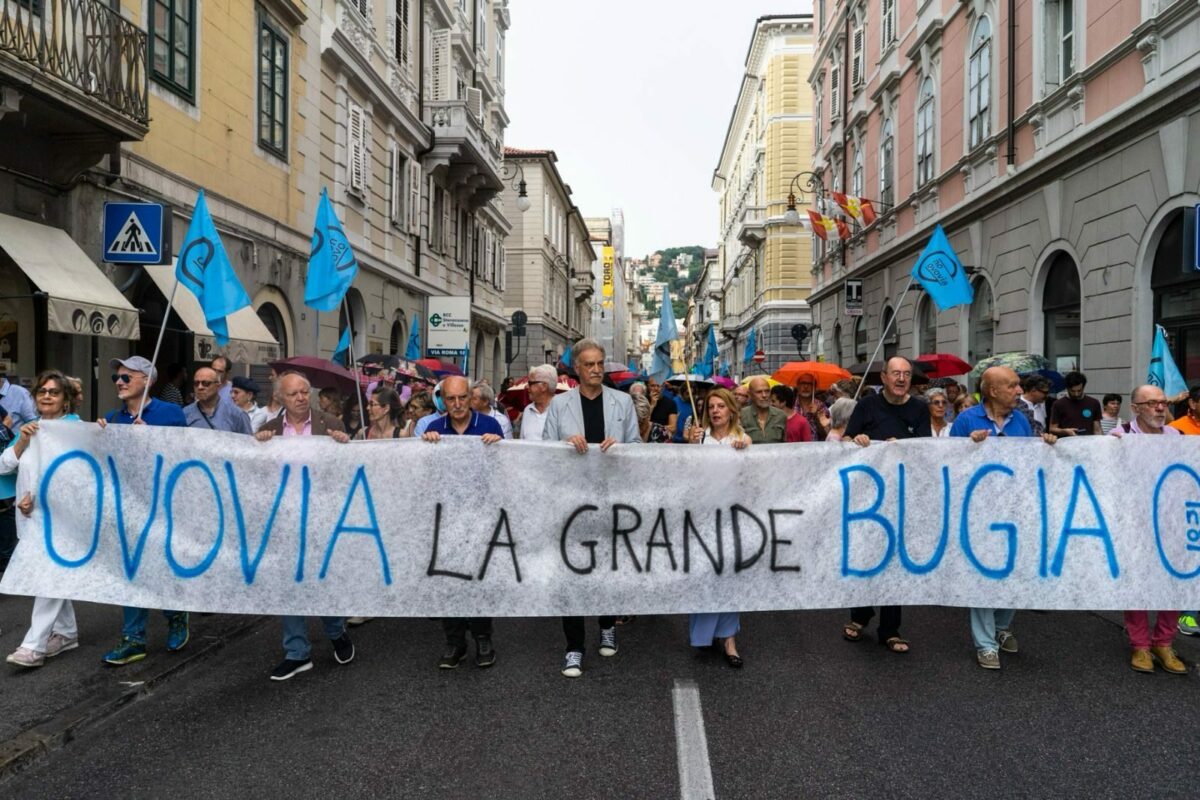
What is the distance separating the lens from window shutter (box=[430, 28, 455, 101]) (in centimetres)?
2703

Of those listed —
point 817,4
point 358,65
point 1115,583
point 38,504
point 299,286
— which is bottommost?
point 1115,583

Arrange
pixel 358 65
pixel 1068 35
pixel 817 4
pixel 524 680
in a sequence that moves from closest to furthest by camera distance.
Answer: pixel 524 680
pixel 1068 35
pixel 358 65
pixel 817 4

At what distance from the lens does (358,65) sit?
19.3m

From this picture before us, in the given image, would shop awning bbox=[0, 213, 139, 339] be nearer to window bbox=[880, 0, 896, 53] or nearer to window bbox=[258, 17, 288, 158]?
window bbox=[258, 17, 288, 158]

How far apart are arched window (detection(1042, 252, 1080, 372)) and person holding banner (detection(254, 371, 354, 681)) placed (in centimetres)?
1249

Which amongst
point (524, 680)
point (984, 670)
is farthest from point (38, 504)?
point (984, 670)

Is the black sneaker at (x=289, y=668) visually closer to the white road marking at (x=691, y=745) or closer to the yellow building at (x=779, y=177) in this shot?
the white road marking at (x=691, y=745)

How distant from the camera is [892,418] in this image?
5938 millimetres

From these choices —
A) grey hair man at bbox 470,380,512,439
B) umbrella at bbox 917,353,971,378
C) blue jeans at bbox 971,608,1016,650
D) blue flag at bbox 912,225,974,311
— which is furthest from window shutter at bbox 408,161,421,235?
blue jeans at bbox 971,608,1016,650

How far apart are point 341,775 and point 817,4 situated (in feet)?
128

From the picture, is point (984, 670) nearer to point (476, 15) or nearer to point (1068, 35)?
point (1068, 35)

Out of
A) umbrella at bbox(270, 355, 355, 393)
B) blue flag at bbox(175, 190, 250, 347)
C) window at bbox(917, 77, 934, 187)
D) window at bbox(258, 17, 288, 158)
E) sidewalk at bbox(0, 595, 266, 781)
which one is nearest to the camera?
sidewalk at bbox(0, 595, 266, 781)

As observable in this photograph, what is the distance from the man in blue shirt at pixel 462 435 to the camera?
5.48 m

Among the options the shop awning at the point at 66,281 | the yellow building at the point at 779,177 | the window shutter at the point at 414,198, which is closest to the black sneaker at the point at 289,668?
the shop awning at the point at 66,281
